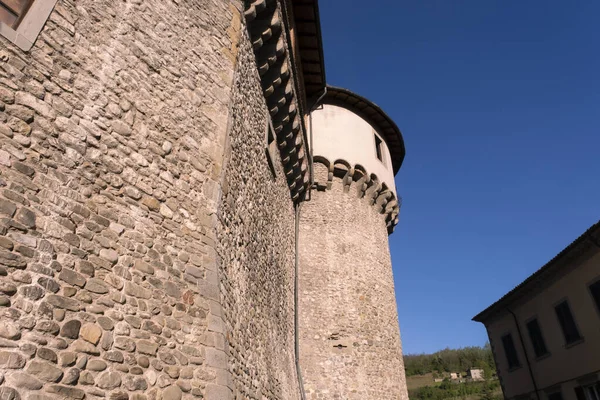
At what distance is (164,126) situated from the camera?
16.3ft

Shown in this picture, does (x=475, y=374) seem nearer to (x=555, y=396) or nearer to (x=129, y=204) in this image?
(x=555, y=396)

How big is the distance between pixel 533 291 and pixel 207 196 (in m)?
12.7

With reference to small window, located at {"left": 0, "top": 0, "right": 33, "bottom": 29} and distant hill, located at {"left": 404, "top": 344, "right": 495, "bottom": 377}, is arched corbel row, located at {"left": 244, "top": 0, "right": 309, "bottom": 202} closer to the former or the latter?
small window, located at {"left": 0, "top": 0, "right": 33, "bottom": 29}

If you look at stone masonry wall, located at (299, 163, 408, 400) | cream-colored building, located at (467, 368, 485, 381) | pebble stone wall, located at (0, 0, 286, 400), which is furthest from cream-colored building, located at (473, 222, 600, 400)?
cream-colored building, located at (467, 368, 485, 381)

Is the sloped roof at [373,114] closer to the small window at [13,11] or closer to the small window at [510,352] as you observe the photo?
the small window at [510,352]

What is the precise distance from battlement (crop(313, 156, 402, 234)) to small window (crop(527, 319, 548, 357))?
5.82 meters

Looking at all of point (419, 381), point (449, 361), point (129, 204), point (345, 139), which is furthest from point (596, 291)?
point (449, 361)

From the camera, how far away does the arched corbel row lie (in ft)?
23.9

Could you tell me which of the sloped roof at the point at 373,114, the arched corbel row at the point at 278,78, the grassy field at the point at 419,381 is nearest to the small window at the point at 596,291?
the arched corbel row at the point at 278,78

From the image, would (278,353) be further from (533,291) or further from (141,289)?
(533,291)

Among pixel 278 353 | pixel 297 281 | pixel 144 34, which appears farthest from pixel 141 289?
pixel 297 281

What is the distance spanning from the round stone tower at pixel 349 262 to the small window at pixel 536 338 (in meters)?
4.51

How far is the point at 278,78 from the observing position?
8195mm

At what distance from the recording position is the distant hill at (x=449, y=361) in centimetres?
4375
